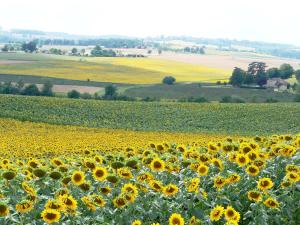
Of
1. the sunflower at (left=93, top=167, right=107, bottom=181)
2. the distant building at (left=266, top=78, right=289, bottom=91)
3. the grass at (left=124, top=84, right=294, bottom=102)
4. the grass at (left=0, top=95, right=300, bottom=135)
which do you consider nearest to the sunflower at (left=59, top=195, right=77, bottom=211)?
the sunflower at (left=93, top=167, right=107, bottom=181)

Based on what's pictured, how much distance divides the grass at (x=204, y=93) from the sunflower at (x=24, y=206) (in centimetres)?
6691

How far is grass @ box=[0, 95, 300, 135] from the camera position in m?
48.0

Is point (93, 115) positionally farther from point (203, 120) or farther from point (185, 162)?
point (185, 162)

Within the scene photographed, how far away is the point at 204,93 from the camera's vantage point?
258 feet

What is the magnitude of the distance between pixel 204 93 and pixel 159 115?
86.0ft

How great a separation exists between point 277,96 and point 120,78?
32685mm

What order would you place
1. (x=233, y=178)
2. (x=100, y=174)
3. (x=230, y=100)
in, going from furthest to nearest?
(x=230, y=100) → (x=233, y=178) → (x=100, y=174)

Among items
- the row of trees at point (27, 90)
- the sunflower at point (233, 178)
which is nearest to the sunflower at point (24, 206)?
the sunflower at point (233, 178)

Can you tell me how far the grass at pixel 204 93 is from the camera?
75.0 meters

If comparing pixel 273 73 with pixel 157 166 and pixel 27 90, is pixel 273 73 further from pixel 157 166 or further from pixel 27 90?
pixel 157 166

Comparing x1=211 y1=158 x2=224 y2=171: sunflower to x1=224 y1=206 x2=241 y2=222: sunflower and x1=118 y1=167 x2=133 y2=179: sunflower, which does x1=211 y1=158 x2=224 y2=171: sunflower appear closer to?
x1=118 y1=167 x2=133 y2=179: sunflower

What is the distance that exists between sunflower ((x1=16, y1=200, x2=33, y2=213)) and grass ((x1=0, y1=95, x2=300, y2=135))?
132ft

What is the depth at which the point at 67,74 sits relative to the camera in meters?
98.5

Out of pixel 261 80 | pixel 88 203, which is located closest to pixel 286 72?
pixel 261 80
